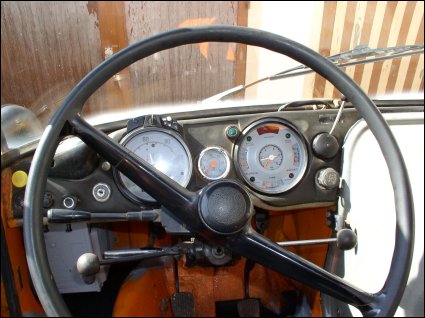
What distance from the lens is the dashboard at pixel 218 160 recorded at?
1432mm

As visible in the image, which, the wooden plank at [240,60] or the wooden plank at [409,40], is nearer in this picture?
the wooden plank at [240,60]

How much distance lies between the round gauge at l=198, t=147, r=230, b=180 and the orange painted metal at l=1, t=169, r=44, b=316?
635mm

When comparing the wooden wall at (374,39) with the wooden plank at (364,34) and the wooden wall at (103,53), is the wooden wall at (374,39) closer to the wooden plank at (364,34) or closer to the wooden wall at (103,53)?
the wooden plank at (364,34)

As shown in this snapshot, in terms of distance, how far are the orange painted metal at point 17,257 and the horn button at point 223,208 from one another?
74cm

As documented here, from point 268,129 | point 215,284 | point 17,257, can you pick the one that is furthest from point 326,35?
point 17,257

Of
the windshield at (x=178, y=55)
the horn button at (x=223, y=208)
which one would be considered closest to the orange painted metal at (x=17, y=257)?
the windshield at (x=178, y=55)

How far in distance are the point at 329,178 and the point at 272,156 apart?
0.73 ft

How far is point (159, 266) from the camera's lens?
1.80 m

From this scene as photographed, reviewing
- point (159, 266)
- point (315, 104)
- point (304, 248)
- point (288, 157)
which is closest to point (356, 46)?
point (315, 104)

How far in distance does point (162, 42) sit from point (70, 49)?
19.3 inches

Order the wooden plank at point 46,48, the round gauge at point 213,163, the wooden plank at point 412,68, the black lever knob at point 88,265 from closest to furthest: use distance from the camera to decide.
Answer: the black lever knob at point 88,265, the wooden plank at point 46,48, the round gauge at point 213,163, the wooden plank at point 412,68

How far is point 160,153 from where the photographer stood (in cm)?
150

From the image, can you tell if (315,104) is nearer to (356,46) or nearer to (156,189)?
(356,46)

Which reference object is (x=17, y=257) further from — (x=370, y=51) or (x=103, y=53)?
(x=370, y=51)
